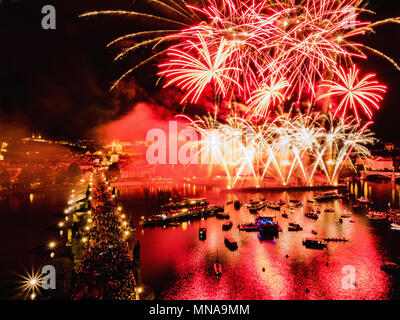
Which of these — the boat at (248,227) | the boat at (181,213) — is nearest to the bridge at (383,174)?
the boat at (181,213)

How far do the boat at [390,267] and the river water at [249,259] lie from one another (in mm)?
268

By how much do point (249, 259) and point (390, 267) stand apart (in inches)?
247

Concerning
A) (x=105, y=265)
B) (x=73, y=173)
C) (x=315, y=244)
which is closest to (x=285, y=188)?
(x=315, y=244)

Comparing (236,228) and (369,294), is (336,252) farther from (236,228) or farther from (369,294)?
(236,228)

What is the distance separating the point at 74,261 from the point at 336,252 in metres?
13.1

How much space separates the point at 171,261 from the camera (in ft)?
44.8

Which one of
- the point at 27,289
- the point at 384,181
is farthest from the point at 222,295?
the point at 384,181

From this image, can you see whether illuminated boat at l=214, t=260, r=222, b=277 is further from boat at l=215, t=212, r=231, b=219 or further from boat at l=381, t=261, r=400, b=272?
boat at l=215, t=212, r=231, b=219

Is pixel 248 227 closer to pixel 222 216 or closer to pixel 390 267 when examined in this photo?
pixel 222 216

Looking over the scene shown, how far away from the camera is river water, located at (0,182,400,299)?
10.8 meters

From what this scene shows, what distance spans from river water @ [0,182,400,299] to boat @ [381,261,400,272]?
268 millimetres

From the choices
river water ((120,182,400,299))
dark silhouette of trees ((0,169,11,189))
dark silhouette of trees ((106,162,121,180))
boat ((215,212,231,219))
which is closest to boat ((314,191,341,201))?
river water ((120,182,400,299))
